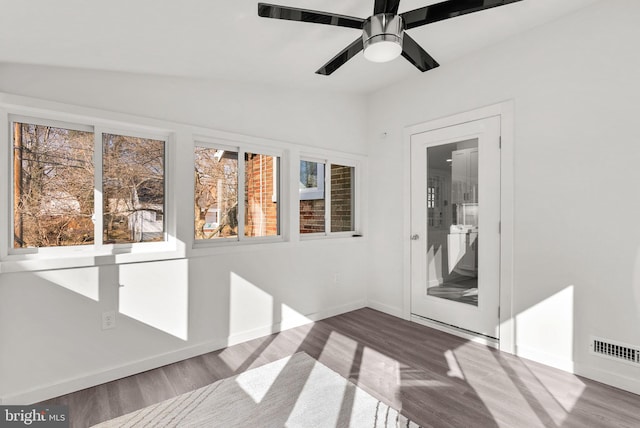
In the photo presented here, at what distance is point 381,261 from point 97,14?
11.8 feet

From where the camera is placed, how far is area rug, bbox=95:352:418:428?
6.57ft

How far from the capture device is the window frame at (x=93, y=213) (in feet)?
7.23

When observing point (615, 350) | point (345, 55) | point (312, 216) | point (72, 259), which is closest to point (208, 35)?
point (345, 55)

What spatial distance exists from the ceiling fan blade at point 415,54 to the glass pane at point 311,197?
185 centimetres

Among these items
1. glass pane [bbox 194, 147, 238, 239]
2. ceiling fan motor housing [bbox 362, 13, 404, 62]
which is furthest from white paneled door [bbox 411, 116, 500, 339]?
glass pane [bbox 194, 147, 238, 239]

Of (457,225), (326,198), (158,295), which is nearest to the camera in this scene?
(158,295)

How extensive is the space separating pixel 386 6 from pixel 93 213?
98.7 inches

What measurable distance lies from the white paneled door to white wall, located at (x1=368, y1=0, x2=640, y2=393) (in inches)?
9.4

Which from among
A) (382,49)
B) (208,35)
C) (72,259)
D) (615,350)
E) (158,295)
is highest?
(208,35)

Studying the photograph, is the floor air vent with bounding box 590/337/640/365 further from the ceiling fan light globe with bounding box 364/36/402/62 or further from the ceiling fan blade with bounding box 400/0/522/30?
the ceiling fan light globe with bounding box 364/36/402/62

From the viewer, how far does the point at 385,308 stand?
4.16 meters

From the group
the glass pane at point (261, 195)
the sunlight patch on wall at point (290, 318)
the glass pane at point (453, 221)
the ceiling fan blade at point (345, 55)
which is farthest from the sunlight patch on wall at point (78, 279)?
the glass pane at point (453, 221)

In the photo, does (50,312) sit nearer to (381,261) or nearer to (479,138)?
(381,261)

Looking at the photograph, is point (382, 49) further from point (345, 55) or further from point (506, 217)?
point (506, 217)
